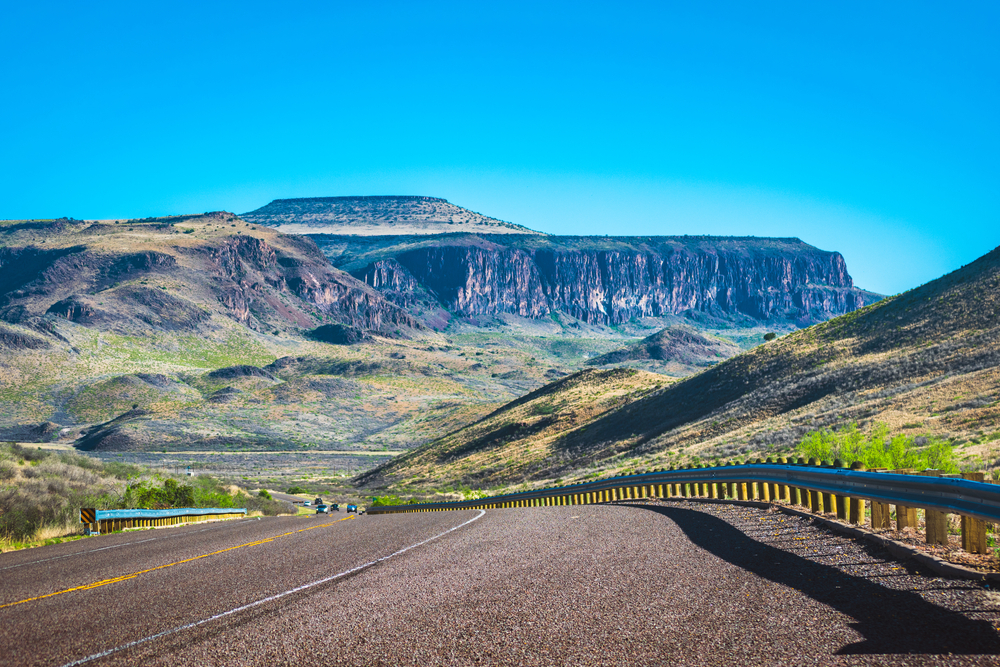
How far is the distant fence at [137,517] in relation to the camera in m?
18.6

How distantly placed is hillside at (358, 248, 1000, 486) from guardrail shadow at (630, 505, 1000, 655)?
48.1 feet

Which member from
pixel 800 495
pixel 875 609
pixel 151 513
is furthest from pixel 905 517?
pixel 151 513

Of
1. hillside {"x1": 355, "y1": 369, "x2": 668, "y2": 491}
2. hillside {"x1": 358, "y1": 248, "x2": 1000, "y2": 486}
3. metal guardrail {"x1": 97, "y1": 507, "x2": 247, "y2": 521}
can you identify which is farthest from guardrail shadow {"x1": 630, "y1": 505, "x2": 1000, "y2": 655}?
hillside {"x1": 355, "y1": 369, "x2": 668, "y2": 491}

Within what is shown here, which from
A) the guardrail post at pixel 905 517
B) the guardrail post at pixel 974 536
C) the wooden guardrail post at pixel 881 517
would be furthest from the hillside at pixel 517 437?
the guardrail post at pixel 974 536

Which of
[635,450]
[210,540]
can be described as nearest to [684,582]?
[210,540]

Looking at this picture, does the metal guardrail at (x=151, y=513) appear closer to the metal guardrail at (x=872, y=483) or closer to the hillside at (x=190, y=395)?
the metal guardrail at (x=872, y=483)

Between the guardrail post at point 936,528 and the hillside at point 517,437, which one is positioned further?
the hillside at point 517,437

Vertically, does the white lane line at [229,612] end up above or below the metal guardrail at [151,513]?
above

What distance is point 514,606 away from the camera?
7051 millimetres

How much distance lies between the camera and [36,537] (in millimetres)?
Answer: 17594

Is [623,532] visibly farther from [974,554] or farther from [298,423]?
[298,423]

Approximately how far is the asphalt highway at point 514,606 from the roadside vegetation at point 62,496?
686 centimetres

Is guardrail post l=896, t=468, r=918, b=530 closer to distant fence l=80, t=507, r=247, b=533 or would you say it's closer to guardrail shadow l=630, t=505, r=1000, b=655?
guardrail shadow l=630, t=505, r=1000, b=655

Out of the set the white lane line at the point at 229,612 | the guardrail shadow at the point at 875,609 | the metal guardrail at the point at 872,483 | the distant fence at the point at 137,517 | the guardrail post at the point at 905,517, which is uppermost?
the metal guardrail at the point at 872,483
